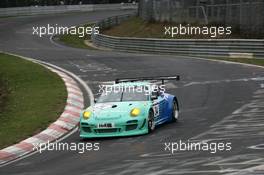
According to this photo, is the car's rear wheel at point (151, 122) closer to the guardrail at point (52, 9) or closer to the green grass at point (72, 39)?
the green grass at point (72, 39)

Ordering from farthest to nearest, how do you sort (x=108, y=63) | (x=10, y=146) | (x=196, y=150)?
(x=108, y=63) → (x=10, y=146) → (x=196, y=150)

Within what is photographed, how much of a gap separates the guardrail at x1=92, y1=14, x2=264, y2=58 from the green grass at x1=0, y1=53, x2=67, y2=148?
33.5 feet

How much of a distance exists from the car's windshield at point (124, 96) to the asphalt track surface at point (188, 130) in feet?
3.07

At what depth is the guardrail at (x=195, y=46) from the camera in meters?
35.7

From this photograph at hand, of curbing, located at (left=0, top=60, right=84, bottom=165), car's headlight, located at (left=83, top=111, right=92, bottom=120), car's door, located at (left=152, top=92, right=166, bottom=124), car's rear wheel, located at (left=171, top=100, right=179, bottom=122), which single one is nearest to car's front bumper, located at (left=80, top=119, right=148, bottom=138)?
car's headlight, located at (left=83, top=111, right=92, bottom=120)

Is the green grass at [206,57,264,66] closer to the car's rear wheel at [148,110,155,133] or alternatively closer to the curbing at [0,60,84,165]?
the curbing at [0,60,84,165]

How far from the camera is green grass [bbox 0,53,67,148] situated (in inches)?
669

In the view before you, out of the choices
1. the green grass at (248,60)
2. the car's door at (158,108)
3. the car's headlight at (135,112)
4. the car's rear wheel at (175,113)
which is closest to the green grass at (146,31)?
the green grass at (248,60)

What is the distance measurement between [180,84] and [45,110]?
267 inches

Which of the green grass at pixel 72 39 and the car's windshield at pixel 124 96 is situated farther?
the green grass at pixel 72 39

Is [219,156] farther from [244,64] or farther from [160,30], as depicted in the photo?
Result: [160,30]

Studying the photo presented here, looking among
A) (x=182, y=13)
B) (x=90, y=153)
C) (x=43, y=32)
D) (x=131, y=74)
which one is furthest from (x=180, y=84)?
(x=43, y=32)

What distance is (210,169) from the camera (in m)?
10.9

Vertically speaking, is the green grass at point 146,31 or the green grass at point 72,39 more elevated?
the green grass at point 146,31
